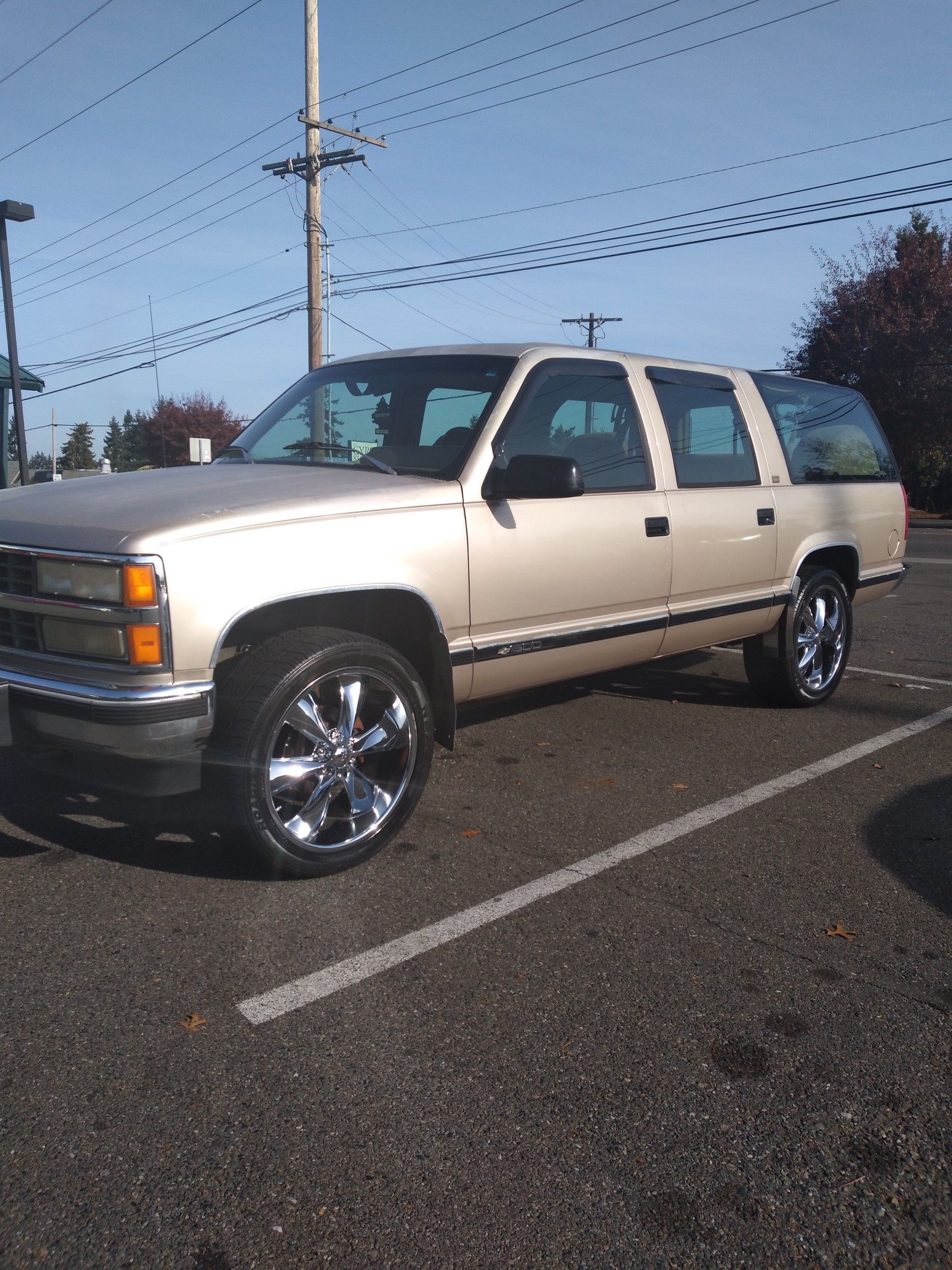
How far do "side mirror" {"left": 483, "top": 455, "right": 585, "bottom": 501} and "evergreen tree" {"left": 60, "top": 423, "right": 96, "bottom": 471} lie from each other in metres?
106

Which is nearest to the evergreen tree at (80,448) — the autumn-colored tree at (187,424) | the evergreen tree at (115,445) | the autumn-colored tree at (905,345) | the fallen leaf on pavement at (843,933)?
the evergreen tree at (115,445)

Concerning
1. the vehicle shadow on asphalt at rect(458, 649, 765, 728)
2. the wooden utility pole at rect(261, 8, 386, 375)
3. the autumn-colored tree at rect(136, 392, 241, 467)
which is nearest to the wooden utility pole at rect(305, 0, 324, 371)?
the wooden utility pole at rect(261, 8, 386, 375)

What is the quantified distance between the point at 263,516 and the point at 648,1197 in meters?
2.32

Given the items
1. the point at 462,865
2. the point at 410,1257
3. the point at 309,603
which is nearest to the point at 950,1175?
the point at 410,1257

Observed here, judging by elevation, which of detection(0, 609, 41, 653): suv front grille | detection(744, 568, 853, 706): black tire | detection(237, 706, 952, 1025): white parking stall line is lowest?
detection(237, 706, 952, 1025): white parking stall line

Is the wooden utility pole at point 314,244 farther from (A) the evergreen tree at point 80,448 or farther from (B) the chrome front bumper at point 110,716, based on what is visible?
(A) the evergreen tree at point 80,448

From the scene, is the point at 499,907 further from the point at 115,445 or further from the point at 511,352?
the point at 115,445

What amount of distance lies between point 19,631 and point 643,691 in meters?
4.21

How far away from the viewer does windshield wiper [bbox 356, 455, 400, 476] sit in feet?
14.2

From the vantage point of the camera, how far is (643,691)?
6.80 metres

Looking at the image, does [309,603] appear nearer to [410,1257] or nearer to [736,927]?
[736,927]

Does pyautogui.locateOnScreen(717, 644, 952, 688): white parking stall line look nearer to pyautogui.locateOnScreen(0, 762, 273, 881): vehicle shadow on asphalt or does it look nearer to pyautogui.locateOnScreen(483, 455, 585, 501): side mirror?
pyautogui.locateOnScreen(483, 455, 585, 501): side mirror

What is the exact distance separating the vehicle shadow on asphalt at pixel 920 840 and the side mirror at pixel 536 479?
72.3 inches

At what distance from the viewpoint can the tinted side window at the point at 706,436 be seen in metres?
5.29
